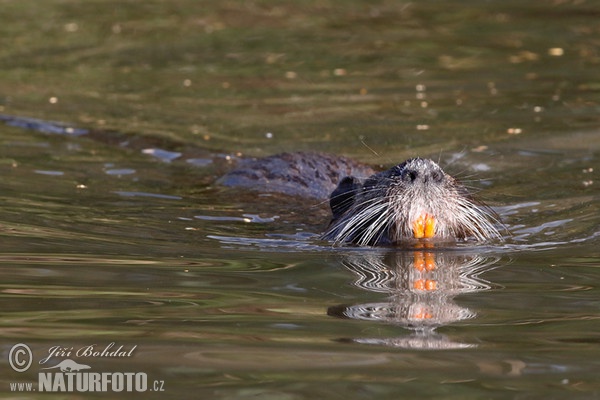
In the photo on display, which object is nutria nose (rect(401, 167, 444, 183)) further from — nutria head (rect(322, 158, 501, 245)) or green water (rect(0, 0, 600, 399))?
green water (rect(0, 0, 600, 399))

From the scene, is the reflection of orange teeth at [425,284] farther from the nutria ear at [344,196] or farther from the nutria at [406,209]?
the nutria ear at [344,196]

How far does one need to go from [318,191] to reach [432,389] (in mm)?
3806

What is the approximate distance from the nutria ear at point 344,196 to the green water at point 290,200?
11.5 inches

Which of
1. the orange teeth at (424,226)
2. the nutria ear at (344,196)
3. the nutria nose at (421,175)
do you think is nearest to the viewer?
the nutria nose at (421,175)

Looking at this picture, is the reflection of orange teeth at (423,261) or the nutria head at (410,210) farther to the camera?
the nutria head at (410,210)

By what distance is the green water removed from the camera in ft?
13.3

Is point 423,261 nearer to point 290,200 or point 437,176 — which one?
point 437,176

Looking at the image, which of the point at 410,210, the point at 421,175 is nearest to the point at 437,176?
the point at 421,175

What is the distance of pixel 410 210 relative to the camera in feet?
19.2

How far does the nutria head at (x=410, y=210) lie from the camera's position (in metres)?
5.81

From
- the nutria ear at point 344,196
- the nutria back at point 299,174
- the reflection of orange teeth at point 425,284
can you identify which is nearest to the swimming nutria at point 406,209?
the nutria ear at point 344,196

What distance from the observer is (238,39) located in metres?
12.8

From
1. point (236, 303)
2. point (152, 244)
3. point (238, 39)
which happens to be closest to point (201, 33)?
point (238, 39)

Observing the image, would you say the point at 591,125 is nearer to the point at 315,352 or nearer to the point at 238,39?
the point at 238,39
